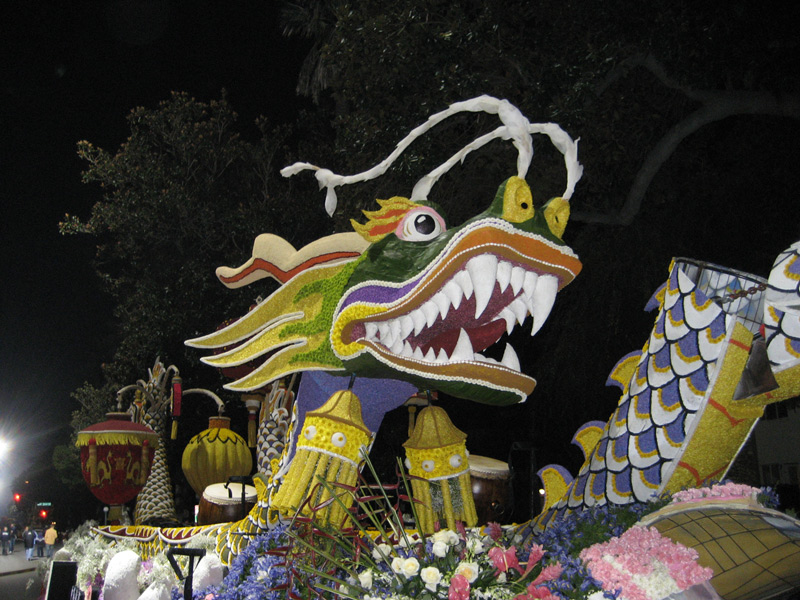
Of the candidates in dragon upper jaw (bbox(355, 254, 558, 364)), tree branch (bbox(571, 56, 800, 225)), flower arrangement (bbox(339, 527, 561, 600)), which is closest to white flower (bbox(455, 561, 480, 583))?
flower arrangement (bbox(339, 527, 561, 600))

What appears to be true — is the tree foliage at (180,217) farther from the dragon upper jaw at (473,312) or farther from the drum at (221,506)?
the dragon upper jaw at (473,312)

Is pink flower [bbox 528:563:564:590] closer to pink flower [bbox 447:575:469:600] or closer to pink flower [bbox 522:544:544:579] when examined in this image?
pink flower [bbox 522:544:544:579]

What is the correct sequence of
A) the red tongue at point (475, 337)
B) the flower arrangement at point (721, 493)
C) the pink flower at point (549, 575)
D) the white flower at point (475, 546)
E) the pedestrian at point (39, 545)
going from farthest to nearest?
the pedestrian at point (39, 545) < the red tongue at point (475, 337) < the flower arrangement at point (721, 493) < the white flower at point (475, 546) < the pink flower at point (549, 575)

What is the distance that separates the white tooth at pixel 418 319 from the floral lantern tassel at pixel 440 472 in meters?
0.56

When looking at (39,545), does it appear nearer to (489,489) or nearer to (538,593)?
(489,489)

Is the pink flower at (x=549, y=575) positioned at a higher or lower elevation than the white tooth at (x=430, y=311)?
lower

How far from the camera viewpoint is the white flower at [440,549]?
199 centimetres

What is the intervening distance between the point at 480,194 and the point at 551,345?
2.30m

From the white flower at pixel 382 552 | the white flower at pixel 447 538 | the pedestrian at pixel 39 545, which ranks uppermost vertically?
the white flower at pixel 447 538

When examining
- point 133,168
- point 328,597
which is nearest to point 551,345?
point 328,597

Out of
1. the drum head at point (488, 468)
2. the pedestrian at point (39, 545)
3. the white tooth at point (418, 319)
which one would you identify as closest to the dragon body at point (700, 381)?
the white tooth at point (418, 319)

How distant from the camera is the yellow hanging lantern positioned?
757 cm

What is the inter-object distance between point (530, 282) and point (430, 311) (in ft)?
1.40

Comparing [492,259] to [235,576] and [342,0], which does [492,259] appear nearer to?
[235,576]
